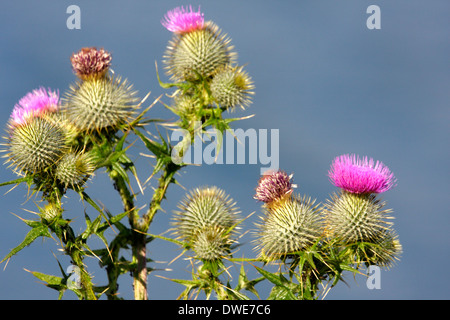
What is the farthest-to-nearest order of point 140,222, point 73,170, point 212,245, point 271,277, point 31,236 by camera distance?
point 140,222
point 73,170
point 212,245
point 31,236
point 271,277

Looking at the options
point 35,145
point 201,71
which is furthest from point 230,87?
point 35,145

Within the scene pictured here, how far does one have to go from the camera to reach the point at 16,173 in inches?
358

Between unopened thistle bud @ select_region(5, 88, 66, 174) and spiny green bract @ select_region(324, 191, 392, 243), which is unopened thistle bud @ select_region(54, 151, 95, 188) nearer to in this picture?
unopened thistle bud @ select_region(5, 88, 66, 174)

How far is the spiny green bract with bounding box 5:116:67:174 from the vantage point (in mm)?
8906

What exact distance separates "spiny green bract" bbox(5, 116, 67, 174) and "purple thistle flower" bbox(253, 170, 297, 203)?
3348 millimetres

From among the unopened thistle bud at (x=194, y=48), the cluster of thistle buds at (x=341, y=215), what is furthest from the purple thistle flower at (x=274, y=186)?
the unopened thistle bud at (x=194, y=48)

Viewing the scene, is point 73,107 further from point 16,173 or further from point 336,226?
point 336,226

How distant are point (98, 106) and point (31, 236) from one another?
2453mm

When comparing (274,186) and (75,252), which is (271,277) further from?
(75,252)

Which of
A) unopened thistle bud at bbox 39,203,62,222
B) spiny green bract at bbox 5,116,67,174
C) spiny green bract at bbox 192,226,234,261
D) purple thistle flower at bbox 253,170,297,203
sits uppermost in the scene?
spiny green bract at bbox 5,116,67,174

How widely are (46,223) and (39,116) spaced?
2.02 m

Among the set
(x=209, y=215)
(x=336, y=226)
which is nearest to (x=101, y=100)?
(x=209, y=215)

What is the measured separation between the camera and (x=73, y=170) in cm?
878

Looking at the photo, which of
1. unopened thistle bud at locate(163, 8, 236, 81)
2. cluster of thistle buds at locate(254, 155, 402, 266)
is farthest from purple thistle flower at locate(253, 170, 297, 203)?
unopened thistle bud at locate(163, 8, 236, 81)
